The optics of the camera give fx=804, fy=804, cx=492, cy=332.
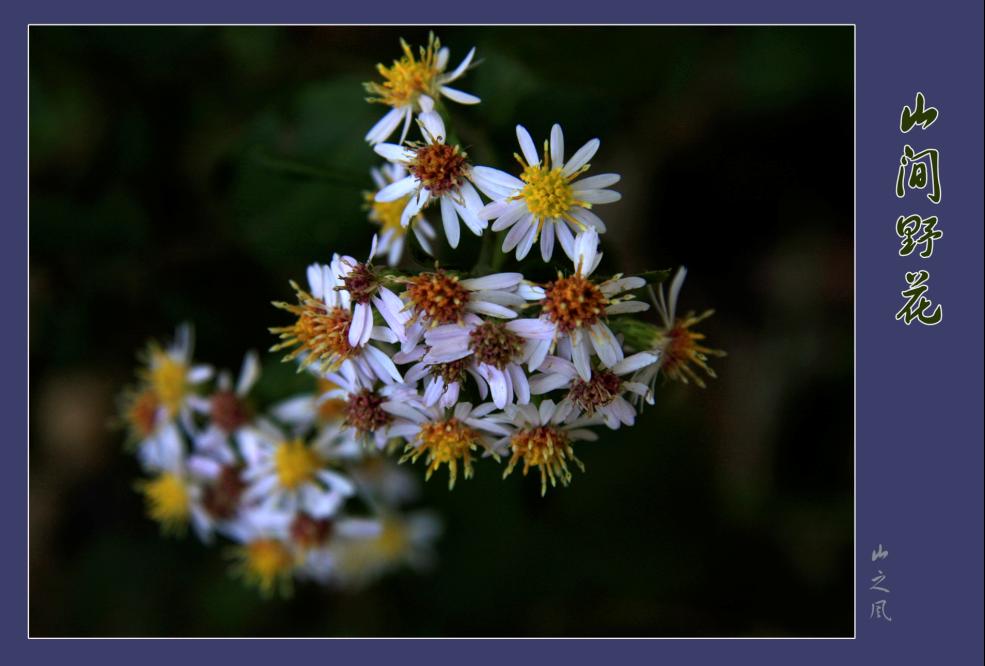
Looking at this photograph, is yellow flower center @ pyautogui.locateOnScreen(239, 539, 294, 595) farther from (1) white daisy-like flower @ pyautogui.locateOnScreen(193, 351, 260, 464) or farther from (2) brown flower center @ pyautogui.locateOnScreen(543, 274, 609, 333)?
(2) brown flower center @ pyautogui.locateOnScreen(543, 274, 609, 333)

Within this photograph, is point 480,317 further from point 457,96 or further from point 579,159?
point 457,96

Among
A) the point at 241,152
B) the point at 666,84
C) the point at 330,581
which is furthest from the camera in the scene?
the point at 330,581

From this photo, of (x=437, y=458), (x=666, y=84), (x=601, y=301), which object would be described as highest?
(x=666, y=84)

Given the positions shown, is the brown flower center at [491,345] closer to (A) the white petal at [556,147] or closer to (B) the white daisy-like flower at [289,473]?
(A) the white petal at [556,147]

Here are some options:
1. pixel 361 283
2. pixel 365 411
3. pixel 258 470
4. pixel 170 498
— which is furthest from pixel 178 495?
pixel 361 283

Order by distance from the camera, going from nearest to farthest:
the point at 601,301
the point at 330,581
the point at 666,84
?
the point at 601,301 < the point at 666,84 < the point at 330,581

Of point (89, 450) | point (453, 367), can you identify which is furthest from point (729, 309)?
point (89, 450)

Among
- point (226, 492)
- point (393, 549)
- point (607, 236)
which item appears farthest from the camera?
point (393, 549)

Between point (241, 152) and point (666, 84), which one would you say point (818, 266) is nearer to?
point (666, 84)
